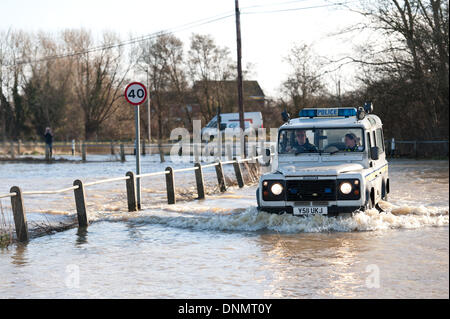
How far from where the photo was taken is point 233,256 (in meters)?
10.1

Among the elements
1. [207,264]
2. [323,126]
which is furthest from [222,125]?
[207,264]

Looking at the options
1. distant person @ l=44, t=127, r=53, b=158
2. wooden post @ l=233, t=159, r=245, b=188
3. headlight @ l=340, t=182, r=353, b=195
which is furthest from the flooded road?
distant person @ l=44, t=127, r=53, b=158

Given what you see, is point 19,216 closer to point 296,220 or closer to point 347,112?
point 296,220

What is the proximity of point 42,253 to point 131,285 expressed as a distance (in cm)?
306

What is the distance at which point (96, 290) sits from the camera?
7988 millimetres

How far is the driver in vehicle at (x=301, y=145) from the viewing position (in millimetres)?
13561

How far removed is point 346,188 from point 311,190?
0.60 meters

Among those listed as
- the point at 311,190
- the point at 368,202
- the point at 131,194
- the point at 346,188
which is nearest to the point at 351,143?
the point at 368,202

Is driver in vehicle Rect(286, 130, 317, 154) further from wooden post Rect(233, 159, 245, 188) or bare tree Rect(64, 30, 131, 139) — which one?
bare tree Rect(64, 30, 131, 139)

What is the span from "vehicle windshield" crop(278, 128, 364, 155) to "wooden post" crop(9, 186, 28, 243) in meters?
4.93

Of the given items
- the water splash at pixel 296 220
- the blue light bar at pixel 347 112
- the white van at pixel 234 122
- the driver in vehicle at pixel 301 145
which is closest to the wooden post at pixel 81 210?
the water splash at pixel 296 220

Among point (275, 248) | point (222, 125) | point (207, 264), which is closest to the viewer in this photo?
point (207, 264)

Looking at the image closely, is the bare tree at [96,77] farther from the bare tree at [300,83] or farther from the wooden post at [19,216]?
the wooden post at [19,216]
